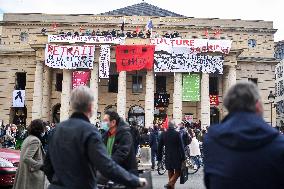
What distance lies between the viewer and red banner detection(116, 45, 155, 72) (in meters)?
38.9

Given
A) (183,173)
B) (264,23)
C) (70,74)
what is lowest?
(183,173)

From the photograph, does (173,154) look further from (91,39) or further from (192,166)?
(91,39)

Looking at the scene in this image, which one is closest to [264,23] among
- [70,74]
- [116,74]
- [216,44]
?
[216,44]

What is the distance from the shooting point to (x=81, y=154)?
4145mm

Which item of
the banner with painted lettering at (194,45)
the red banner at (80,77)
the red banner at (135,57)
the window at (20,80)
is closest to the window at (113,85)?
the red banner at (80,77)

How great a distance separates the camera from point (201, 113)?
139 feet

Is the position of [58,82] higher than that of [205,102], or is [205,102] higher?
[58,82]

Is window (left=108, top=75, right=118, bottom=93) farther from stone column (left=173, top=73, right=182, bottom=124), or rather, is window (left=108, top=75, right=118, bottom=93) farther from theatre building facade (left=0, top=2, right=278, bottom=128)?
stone column (left=173, top=73, right=182, bottom=124)

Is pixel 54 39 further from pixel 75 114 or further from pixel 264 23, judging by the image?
pixel 75 114

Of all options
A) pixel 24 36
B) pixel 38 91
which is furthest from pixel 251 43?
pixel 24 36

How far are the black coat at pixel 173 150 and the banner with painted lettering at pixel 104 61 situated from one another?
28757 mm

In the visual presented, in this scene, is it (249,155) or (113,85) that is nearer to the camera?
(249,155)

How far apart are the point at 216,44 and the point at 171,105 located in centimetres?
991

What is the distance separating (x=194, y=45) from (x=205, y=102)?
6510 mm
